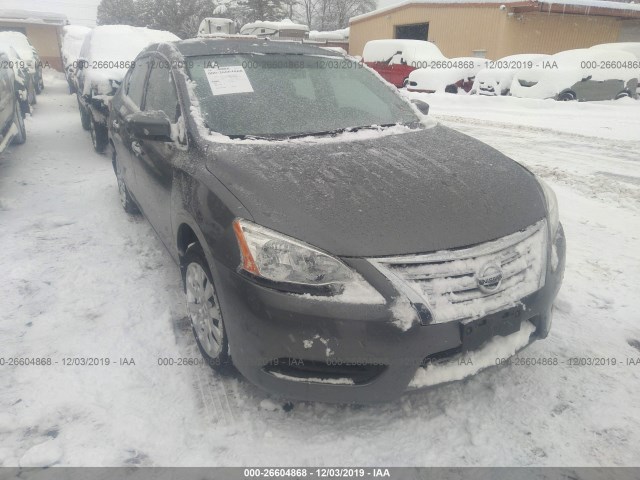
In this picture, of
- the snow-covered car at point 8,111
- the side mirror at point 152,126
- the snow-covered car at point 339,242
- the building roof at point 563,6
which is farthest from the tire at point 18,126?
the building roof at point 563,6

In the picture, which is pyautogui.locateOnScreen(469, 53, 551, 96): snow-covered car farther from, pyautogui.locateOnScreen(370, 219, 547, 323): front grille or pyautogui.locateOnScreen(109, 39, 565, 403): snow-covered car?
pyautogui.locateOnScreen(370, 219, 547, 323): front grille

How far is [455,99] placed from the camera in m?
12.9

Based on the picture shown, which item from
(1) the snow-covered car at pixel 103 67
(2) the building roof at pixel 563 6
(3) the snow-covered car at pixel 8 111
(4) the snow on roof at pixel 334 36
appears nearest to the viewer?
(3) the snow-covered car at pixel 8 111

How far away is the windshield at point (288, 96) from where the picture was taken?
8.84ft

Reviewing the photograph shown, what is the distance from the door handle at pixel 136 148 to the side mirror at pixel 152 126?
592 millimetres

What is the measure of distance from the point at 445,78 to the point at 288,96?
12844 millimetres

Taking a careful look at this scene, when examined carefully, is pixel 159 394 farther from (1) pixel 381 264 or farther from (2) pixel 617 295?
(2) pixel 617 295

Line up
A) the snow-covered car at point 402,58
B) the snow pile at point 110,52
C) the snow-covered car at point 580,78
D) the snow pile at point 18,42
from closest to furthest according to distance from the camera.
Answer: the snow pile at point 110,52 < the snow-covered car at point 580,78 < the snow pile at point 18,42 < the snow-covered car at point 402,58

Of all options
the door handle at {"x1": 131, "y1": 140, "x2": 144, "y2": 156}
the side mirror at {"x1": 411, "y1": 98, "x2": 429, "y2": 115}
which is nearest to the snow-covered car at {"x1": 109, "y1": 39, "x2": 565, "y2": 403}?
the door handle at {"x1": 131, "y1": 140, "x2": 144, "y2": 156}

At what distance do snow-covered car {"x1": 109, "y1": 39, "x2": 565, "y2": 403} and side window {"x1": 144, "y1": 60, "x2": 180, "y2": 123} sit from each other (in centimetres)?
5

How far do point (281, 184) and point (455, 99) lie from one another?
1211 centimetres

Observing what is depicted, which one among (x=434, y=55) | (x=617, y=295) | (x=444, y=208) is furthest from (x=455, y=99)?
(x=444, y=208)

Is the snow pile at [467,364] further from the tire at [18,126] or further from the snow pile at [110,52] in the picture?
the tire at [18,126]

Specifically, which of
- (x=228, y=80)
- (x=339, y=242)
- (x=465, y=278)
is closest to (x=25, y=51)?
(x=228, y=80)
